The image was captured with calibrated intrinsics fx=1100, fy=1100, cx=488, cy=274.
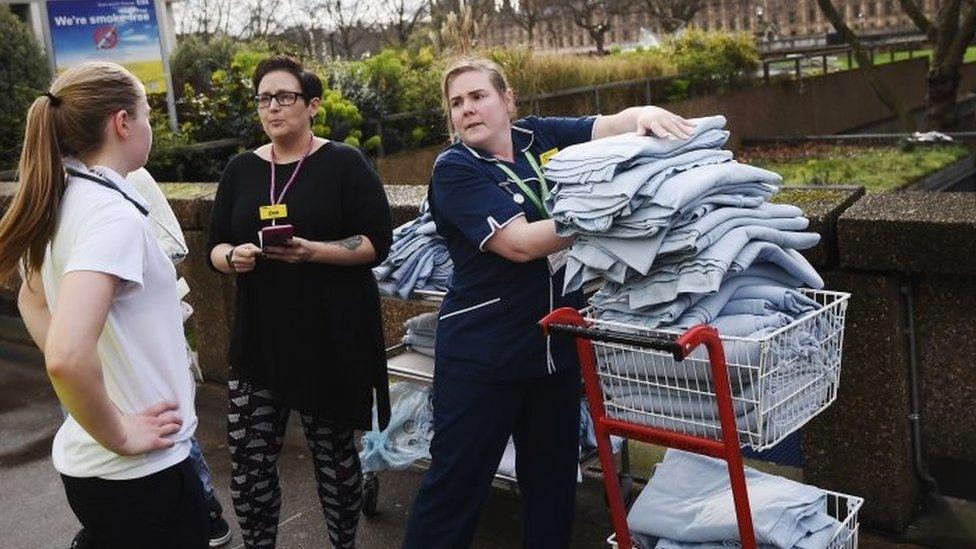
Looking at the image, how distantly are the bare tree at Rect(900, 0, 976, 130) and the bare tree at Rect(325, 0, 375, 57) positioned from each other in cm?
2430

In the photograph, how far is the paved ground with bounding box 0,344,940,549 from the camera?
455cm

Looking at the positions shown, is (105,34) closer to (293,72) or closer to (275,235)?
(293,72)

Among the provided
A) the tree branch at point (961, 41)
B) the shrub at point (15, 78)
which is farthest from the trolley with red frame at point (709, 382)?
the tree branch at point (961, 41)

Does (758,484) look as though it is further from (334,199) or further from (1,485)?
(1,485)

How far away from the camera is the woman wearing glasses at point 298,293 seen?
12.7 ft

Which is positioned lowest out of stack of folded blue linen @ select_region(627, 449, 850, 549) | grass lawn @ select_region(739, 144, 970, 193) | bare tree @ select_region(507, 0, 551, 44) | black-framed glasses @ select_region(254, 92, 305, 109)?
grass lawn @ select_region(739, 144, 970, 193)

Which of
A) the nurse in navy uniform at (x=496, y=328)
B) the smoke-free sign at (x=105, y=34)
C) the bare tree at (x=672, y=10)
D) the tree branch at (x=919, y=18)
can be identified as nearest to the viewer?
the nurse in navy uniform at (x=496, y=328)

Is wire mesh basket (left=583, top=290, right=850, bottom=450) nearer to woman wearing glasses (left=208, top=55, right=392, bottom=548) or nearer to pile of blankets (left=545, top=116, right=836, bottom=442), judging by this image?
pile of blankets (left=545, top=116, right=836, bottom=442)

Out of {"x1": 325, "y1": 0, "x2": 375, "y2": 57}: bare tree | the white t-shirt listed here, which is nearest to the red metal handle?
the white t-shirt

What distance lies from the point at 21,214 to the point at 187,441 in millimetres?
672

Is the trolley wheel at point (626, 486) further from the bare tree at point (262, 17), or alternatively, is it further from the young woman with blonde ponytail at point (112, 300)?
the bare tree at point (262, 17)

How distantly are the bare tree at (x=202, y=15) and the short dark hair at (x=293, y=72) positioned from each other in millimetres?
40528

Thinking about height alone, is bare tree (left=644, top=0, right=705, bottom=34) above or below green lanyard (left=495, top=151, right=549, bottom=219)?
above

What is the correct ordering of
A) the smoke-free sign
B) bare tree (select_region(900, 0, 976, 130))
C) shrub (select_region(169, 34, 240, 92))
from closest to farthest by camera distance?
the smoke-free sign
shrub (select_region(169, 34, 240, 92))
bare tree (select_region(900, 0, 976, 130))
